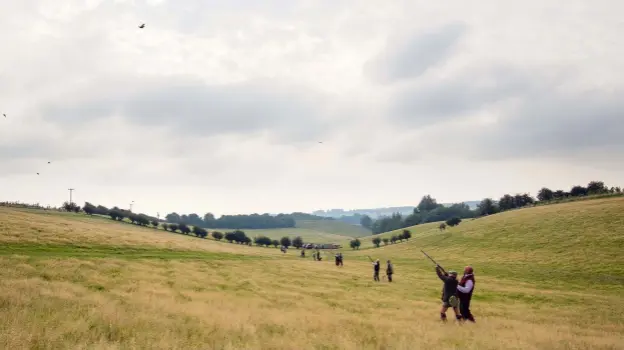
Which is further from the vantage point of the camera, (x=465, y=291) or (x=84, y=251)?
(x=84, y=251)

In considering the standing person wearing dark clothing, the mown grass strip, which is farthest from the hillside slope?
the mown grass strip

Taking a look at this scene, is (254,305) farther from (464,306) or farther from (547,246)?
(547,246)

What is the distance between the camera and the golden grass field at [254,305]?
13.1m

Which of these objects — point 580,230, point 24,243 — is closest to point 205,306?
point 24,243

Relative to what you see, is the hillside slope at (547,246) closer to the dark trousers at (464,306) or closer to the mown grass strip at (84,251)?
the dark trousers at (464,306)

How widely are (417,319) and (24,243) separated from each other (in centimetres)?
3349

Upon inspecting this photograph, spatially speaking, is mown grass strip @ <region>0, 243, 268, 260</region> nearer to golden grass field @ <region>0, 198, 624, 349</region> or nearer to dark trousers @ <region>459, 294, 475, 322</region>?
golden grass field @ <region>0, 198, 624, 349</region>

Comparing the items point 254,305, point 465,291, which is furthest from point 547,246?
point 254,305

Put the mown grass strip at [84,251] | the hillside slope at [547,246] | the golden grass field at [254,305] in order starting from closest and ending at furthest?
the golden grass field at [254,305] → the mown grass strip at [84,251] → the hillside slope at [547,246]

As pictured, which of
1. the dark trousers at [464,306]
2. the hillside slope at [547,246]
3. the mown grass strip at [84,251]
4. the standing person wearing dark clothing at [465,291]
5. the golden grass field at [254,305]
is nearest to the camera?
the golden grass field at [254,305]

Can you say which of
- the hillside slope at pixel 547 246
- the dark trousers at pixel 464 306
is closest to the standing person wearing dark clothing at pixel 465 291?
the dark trousers at pixel 464 306

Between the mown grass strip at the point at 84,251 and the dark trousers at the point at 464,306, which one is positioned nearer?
the dark trousers at the point at 464,306

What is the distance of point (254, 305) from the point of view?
22.2 m

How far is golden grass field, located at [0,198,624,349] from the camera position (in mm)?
13102
